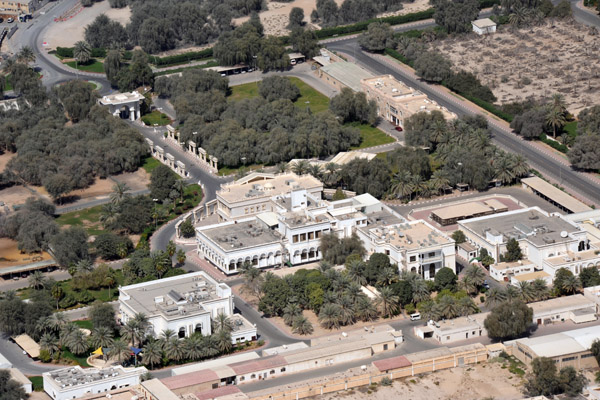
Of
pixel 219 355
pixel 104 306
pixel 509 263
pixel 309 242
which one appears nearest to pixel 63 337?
pixel 104 306

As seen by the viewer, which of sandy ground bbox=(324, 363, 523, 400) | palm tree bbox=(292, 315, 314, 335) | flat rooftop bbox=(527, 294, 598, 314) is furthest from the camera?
flat rooftop bbox=(527, 294, 598, 314)

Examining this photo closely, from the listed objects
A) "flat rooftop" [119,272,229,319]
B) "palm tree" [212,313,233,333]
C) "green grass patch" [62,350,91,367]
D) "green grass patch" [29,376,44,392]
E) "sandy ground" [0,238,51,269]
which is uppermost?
"flat rooftop" [119,272,229,319]

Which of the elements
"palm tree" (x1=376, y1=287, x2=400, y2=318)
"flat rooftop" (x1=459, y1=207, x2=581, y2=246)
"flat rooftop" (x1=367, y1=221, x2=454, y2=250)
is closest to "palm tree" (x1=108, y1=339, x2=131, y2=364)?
"palm tree" (x1=376, y1=287, x2=400, y2=318)

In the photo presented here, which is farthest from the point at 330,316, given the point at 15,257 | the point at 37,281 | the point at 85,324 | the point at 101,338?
the point at 15,257

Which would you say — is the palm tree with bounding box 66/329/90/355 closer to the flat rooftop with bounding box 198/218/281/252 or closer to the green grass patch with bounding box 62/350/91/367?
the green grass patch with bounding box 62/350/91/367

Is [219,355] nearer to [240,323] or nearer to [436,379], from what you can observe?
[240,323]
